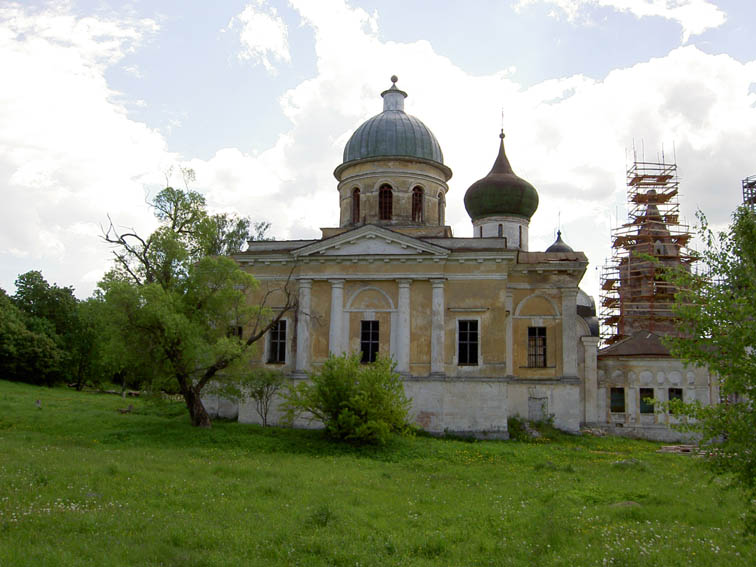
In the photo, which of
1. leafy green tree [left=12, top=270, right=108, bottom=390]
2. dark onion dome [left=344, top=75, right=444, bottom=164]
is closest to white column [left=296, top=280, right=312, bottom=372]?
dark onion dome [left=344, top=75, right=444, bottom=164]

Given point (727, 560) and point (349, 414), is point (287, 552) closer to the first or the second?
point (727, 560)

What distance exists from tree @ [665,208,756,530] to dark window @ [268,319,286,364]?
1938 centimetres

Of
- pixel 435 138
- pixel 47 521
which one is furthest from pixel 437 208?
pixel 47 521

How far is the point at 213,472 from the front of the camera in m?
15.0

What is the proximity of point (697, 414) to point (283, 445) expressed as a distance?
1408cm

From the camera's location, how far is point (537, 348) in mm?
26516

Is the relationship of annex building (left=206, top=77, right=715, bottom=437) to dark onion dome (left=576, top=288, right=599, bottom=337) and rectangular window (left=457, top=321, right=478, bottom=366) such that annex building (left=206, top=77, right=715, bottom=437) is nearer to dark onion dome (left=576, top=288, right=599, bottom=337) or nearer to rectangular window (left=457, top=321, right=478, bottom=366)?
rectangular window (left=457, top=321, right=478, bottom=366)

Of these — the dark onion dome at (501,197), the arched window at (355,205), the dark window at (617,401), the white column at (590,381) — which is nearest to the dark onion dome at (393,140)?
the arched window at (355,205)

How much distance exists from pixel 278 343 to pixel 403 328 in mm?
4832

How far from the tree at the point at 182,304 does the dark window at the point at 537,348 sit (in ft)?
32.5

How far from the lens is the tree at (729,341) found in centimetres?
728

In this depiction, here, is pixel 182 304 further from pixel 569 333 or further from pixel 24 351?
pixel 24 351

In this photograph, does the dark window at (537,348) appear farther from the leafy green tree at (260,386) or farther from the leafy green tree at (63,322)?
the leafy green tree at (63,322)

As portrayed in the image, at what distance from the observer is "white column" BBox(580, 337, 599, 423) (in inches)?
1105
